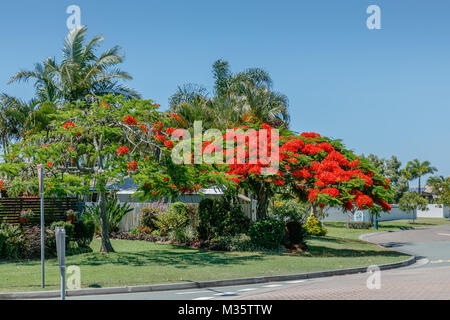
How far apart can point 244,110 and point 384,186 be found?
12.4m

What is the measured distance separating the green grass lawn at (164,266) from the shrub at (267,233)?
1.01m

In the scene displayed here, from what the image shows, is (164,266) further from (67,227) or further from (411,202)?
(411,202)

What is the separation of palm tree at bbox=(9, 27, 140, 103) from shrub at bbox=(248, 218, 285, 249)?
13.1 m

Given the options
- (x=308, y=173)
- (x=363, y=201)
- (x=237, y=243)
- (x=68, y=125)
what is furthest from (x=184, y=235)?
(x=363, y=201)

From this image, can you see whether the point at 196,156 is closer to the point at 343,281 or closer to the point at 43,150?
the point at 43,150

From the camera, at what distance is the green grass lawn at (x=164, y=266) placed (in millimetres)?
13359

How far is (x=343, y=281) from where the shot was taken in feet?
45.1

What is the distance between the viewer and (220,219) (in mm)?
22875

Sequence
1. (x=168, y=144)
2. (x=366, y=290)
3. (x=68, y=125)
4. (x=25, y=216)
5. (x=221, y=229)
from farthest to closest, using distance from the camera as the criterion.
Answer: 1. (x=221, y=229)
2. (x=25, y=216)
3. (x=68, y=125)
4. (x=168, y=144)
5. (x=366, y=290)

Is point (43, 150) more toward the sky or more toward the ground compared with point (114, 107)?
more toward the ground

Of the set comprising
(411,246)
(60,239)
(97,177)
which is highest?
(97,177)

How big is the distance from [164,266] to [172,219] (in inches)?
316

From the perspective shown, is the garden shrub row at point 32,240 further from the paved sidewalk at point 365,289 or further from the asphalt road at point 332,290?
the paved sidewalk at point 365,289
